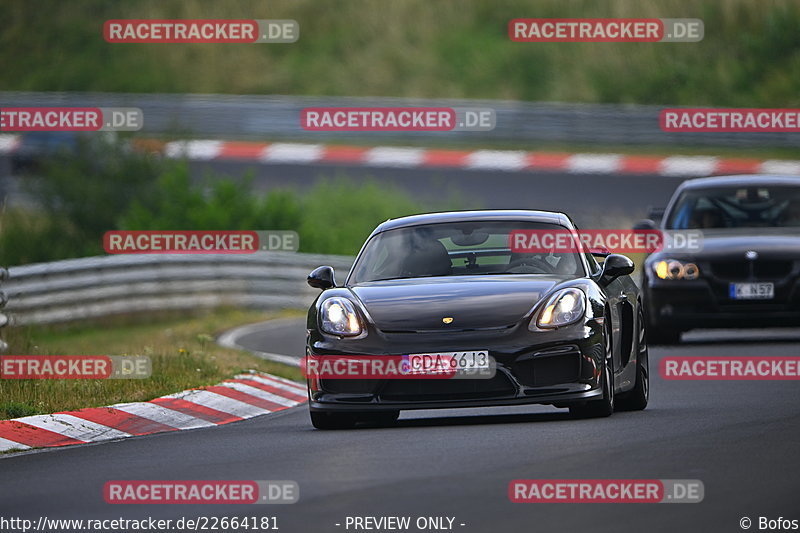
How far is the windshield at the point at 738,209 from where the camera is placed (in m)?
18.1

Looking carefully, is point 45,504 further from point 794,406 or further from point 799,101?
point 799,101

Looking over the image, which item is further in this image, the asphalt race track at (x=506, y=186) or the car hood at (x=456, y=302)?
the asphalt race track at (x=506, y=186)

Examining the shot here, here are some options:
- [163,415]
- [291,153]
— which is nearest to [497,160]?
[291,153]

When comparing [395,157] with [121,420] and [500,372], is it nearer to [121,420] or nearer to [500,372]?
[121,420]

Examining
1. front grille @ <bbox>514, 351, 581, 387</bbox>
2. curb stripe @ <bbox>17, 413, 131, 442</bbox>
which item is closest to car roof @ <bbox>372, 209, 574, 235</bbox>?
front grille @ <bbox>514, 351, 581, 387</bbox>

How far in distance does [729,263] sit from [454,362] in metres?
7.35

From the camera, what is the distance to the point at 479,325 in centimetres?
1078

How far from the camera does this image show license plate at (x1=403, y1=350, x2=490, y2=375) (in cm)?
1070

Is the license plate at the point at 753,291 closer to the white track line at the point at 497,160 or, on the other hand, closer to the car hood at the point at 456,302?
the car hood at the point at 456,302

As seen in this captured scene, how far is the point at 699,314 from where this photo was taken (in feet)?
58.1

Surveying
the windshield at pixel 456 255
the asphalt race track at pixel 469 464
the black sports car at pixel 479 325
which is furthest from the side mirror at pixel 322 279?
the asphalt race track at pixel 469 464

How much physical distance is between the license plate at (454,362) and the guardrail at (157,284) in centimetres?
1352

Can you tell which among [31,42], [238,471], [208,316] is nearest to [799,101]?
[208,316]

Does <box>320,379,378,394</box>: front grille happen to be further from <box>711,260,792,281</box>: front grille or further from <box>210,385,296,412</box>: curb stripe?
<box>711,260,792,281</box>: front grille
